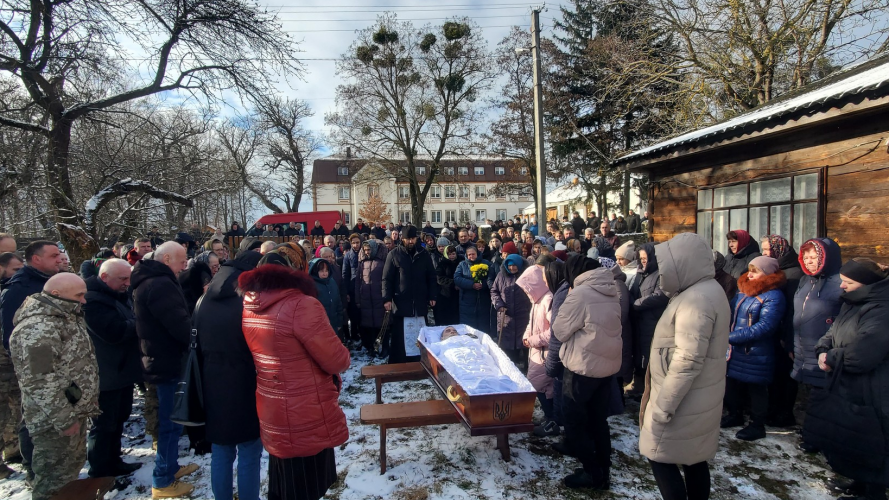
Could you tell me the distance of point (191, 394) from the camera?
8.76ft

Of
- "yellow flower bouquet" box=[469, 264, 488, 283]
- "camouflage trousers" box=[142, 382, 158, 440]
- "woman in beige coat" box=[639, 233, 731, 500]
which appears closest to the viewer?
"woman in beige coat" box=[639, 233, 731, 500]

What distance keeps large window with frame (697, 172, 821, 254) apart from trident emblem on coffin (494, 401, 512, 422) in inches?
150

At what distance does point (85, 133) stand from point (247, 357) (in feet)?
24.7

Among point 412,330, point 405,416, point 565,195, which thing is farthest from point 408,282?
point 565,195

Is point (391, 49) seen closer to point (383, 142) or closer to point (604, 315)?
point (383, 142)

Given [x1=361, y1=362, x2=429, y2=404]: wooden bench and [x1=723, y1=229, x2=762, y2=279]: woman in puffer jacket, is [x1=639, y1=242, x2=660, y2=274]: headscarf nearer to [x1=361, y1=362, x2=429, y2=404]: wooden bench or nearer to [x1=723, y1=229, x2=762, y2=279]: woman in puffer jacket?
[x1=723, y1=229, x2=762, y2=279]: woman in puffer jacket

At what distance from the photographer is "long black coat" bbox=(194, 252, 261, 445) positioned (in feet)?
8.57

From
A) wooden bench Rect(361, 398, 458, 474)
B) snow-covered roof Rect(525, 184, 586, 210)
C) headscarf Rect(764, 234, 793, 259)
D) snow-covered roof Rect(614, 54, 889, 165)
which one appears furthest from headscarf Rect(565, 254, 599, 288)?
snow-covered roof Rect(525, 184, 586, 210)

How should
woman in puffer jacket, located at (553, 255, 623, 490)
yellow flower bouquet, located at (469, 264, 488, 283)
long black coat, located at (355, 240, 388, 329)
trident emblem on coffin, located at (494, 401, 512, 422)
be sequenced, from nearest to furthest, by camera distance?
woman in puffer jacket, located at (553, 255, 623, 490)
trident emblem on coffin, located at (494, 401, 512, 422)
yellow flower bouquet, located at (469, 264, 488, 283)
long black coat, located at (355, 240, 388, 329)

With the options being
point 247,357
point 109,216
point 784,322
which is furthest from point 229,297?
point 109,216

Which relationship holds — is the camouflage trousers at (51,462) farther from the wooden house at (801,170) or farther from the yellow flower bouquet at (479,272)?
the wooden house at (801,170)

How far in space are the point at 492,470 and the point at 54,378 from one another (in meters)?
3.30

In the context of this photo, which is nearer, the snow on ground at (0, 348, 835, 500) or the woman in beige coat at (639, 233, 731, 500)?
the woman in beige coat at (639, 233, 731, 500)

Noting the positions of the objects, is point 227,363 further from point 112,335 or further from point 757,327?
point 757,327
